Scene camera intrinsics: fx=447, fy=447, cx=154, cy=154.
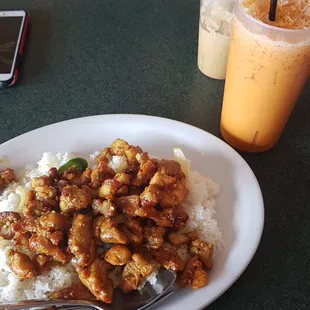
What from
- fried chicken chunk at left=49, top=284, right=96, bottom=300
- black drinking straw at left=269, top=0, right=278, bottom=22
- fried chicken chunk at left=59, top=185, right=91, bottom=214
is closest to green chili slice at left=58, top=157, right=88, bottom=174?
fried chicken chunk at left=59, top=185, right=91, bottom=214

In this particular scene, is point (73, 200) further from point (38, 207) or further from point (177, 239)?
point (177, 239)

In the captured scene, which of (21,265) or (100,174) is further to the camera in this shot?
(100,174)

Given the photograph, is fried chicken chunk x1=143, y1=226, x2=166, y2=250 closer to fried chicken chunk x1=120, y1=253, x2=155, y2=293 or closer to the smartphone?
fried chicken chunk x1=120, y1=253, x2=155, y2=293

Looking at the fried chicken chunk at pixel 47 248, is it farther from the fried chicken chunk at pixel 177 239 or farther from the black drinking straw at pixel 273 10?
the black drinking straw at pixel 273 10

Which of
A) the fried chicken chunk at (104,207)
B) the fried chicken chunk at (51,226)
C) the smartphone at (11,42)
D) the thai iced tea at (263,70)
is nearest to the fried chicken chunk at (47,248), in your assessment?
the fried chicken chunk at (51,226)

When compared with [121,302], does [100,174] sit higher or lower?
higher

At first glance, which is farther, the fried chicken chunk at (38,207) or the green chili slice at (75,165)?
the green chili slice at (75,165)

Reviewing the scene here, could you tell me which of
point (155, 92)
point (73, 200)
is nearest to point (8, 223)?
point (73, 200)
